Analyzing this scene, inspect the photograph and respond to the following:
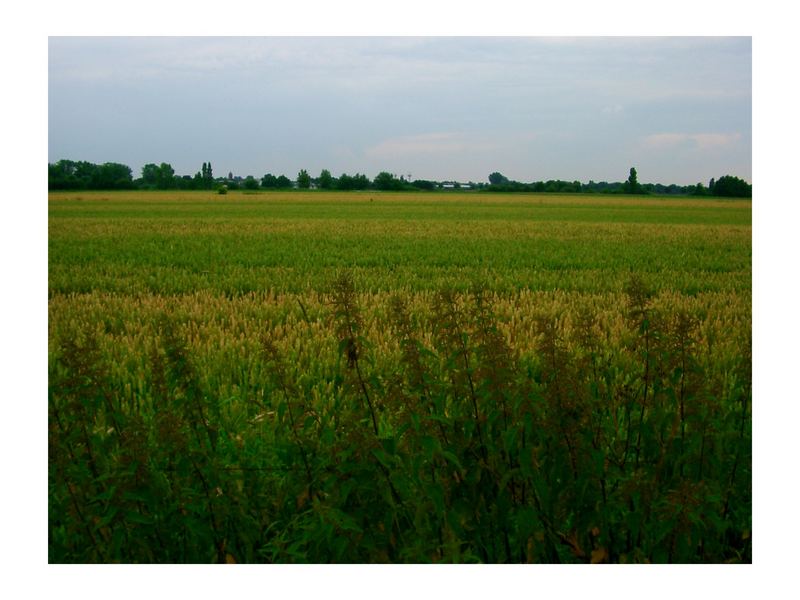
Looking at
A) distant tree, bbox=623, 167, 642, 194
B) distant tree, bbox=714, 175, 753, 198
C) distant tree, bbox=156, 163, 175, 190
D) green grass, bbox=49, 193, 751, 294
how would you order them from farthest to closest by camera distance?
green grass, bbox=49, 193, 751, 294, distant tree, bbox=156, 163, 175, 190, distant tree, bbox=623, 167, 642, 194, distant tree, bbox=714, 175, 753, 198

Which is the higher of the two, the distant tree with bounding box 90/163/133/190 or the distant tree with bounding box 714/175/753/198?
the distant tree with bounding box 90/163/133/190

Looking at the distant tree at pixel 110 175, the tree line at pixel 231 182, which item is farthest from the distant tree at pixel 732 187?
the distant tree at pixel 110 175

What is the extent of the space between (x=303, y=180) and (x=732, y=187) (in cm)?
353

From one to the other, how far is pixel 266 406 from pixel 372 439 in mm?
1653

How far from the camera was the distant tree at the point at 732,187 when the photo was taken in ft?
13.5

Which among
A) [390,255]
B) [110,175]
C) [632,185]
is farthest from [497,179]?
[390,255]

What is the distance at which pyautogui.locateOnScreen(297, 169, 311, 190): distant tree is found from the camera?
519 cm

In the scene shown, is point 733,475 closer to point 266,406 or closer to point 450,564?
point 450,564

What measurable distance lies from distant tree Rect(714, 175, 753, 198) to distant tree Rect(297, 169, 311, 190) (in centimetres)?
319

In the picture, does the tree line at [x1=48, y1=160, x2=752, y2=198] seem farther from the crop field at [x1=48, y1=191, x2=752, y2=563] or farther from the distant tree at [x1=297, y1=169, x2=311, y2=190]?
the crop field at [x1=48, y1=191, x2=752, y2=563]

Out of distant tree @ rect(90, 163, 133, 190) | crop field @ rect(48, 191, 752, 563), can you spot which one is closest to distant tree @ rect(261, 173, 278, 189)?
distant tree @ rect(90, 163, 133, 190)

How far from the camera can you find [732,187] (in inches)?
177

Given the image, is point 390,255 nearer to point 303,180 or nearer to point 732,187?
point 303,180

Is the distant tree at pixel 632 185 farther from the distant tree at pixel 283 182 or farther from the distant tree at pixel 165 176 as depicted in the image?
the distant tree at pixel 165 176
